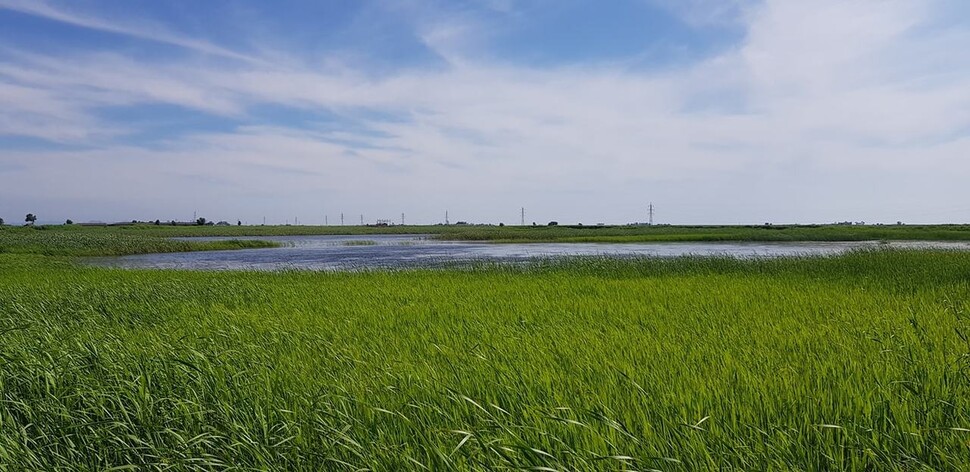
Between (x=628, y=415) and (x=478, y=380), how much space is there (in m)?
1.57

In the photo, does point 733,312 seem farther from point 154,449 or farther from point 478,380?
point 154,449

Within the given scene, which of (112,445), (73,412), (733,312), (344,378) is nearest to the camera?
(112,445)

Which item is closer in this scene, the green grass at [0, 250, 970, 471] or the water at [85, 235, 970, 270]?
the green grass at [0, 250, 970, 471]

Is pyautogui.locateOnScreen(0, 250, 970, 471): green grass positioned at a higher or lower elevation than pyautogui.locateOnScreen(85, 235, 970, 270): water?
higher

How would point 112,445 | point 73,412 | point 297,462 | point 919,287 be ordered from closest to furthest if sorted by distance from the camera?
1. point 297,462
2. point 112,445
3. point 73,412
4. point 919,287

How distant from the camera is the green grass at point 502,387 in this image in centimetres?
363

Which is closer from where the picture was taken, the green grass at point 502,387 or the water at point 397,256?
the green grass at point 502,387

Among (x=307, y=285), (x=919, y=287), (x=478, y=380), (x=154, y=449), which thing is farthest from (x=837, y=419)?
(x=307, y=285)

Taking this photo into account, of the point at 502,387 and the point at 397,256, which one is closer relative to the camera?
the point at 502,387

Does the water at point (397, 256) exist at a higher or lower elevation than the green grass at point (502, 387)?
lower

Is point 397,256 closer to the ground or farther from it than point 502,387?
closer to the ground

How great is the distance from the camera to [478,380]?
17.0 ft

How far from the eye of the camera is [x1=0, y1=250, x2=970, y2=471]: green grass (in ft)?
11.9

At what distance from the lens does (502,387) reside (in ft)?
16.3
